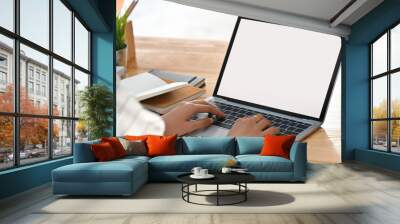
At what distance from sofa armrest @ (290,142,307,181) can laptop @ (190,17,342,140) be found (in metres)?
2.61

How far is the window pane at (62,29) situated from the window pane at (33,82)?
550 millimetres

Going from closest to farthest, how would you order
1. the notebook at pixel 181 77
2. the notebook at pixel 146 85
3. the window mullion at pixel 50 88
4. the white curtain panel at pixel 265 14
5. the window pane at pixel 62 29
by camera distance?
1. the window mullion at pixel 50 88
2. the window pane at pixel 62 29
3. the white curtain panel at pixel 265 14
4. the notebook at pixel 146 85
5. the notebook at pixel 181 77

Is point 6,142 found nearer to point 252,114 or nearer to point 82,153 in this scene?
point 82,153

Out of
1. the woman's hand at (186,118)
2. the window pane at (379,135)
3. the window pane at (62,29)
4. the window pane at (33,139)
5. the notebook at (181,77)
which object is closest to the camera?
the window pane at (33,139)

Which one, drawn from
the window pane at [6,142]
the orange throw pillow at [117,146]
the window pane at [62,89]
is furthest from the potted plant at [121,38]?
the window pane at [6,142]

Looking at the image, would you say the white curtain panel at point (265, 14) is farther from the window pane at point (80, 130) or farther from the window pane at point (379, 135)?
the window pane at point (80, 130)

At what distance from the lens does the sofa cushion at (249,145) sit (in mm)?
6633

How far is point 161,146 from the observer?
257 inches

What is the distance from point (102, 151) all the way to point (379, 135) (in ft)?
20.3

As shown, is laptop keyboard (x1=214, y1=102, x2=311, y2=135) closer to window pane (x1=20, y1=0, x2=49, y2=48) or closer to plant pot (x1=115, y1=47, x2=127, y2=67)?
plant pot (x1=115, y1=47, x2=127, y2=67)

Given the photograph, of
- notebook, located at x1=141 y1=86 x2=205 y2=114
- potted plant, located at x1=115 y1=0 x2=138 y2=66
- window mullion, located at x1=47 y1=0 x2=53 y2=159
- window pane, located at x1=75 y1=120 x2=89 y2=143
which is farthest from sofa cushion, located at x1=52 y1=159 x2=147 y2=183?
potted plant, located at x1=115 y1=0 x2=138 y2=66

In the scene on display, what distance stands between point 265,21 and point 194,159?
4256mm

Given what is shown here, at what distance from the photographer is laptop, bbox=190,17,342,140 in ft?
28.1

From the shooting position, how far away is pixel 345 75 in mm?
9125
